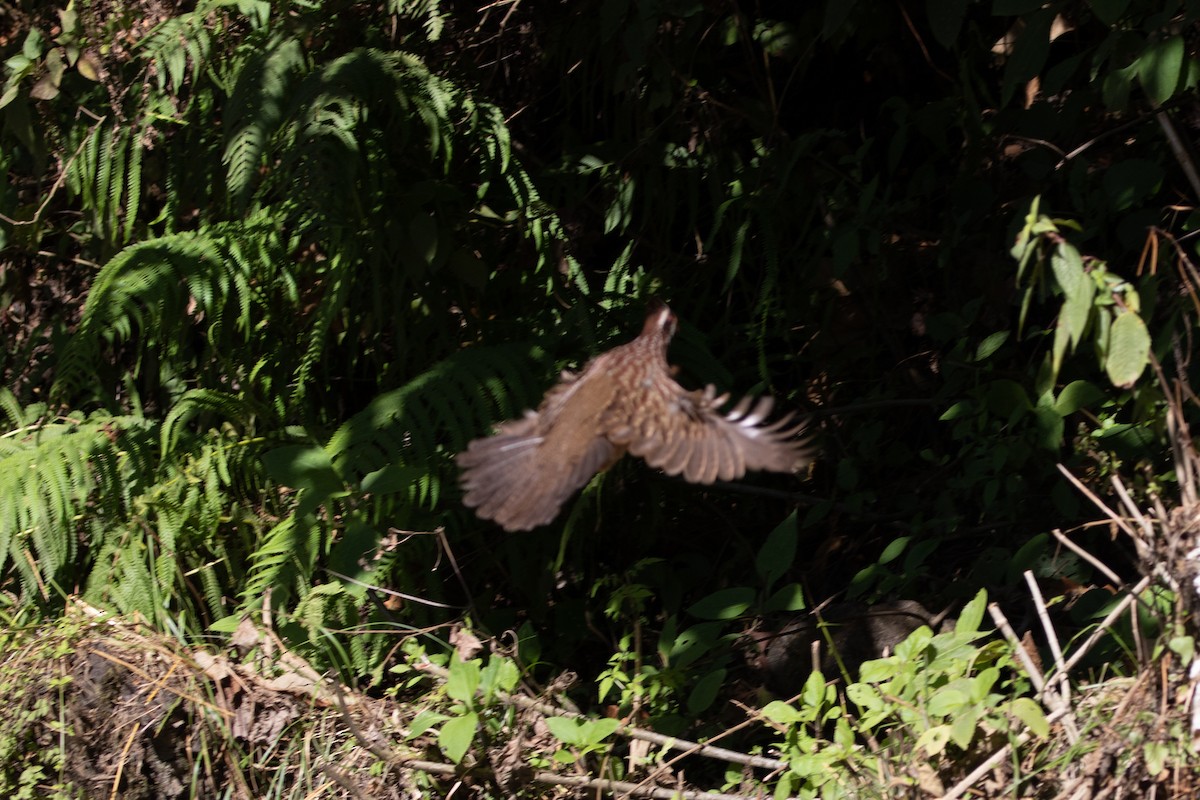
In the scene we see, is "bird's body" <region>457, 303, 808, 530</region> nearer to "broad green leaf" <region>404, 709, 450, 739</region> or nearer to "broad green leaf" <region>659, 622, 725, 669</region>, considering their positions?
"broad green leaf" <region>404, 709, 450, 739</region>

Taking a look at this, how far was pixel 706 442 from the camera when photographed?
82.7 inches

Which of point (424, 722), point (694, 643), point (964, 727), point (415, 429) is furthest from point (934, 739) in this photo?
point (415, 429)

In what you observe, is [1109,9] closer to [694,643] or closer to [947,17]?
[947,17]

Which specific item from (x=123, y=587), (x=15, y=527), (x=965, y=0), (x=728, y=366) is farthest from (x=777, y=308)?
(x=15, y=527)

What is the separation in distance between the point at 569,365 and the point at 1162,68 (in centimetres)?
158

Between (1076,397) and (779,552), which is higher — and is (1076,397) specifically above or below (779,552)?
above

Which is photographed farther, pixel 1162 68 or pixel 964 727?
pixel 1162 68

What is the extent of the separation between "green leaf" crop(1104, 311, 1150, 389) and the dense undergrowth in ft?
1.03

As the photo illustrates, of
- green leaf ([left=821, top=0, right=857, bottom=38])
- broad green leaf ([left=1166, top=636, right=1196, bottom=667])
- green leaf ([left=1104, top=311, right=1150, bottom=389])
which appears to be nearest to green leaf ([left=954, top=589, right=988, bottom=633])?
broad green leaf ([left=1166, top=636, right=1196, bottom=667])

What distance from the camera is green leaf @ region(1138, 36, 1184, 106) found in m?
2.46

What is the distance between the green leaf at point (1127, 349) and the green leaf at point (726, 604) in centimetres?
108

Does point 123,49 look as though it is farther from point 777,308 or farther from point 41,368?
point 777,308

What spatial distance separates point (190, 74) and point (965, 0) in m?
2.46

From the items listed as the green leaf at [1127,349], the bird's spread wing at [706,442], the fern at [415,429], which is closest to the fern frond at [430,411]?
the fern at [415,429]
